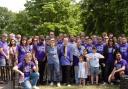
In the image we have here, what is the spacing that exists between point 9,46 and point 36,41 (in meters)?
1.03

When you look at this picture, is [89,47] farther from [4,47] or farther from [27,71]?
[27,71]

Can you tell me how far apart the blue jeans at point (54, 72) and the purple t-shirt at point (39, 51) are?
471mm

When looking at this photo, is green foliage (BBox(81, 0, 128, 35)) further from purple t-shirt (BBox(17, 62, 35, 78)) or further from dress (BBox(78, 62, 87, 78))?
purple t-shirt (BBox(17, 62, 35, 78))

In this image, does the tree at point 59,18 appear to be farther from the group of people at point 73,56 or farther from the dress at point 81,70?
the dress at point 81,70

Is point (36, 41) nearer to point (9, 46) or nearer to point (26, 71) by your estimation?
point (9, 46)

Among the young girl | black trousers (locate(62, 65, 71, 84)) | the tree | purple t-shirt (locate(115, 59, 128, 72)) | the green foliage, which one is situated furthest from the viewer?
the tree

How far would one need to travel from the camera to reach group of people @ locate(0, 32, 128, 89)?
16.1 metres

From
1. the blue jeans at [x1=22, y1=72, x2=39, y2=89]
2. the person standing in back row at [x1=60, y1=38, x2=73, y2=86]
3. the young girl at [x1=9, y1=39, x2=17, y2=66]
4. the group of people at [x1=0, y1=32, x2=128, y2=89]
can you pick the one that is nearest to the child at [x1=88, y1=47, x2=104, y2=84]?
the group of people at [x1=0, y1=32, x2=128, y2=89]

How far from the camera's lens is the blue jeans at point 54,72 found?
1641 centimetres

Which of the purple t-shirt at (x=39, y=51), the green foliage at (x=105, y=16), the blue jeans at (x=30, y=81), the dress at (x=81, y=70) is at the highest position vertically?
the green foliage at (x=105, y=16)

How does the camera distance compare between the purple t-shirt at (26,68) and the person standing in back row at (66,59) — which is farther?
the person standing in back row at (66,59)

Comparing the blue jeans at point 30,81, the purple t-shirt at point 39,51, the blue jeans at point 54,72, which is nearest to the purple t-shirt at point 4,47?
the purple t-shirt at point 39,51

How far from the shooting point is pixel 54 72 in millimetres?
16469

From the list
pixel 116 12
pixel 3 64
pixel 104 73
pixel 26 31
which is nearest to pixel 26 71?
pixel 3 64
